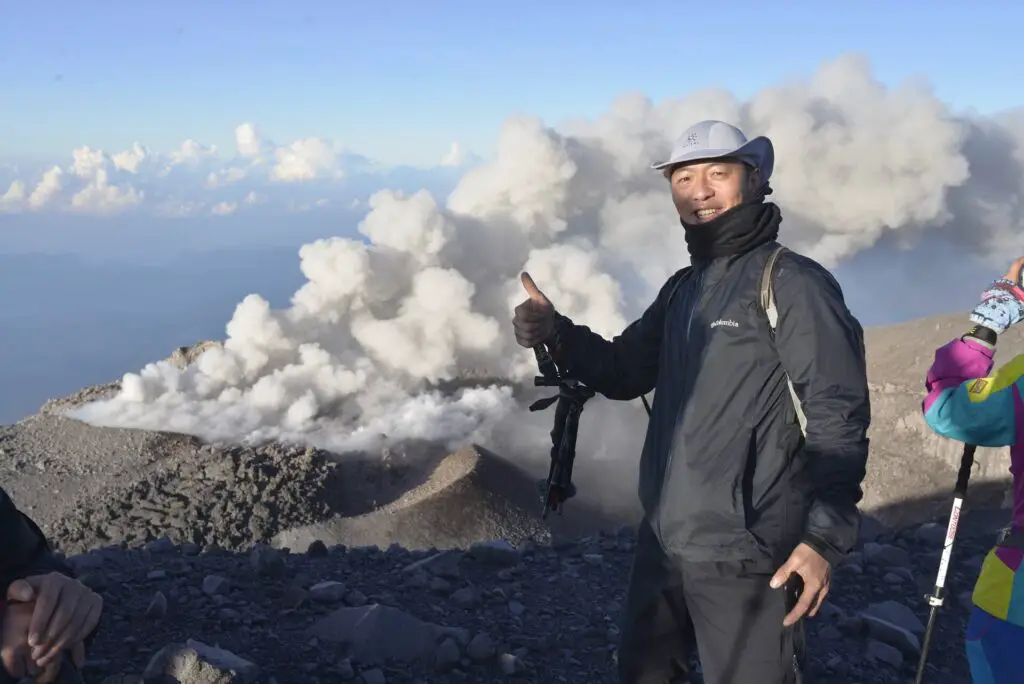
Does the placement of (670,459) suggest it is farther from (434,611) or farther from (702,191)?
(434,611)

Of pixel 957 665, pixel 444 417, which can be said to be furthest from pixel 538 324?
pixel 444 417

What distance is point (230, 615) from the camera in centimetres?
535

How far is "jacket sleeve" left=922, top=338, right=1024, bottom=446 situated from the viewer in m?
2.66

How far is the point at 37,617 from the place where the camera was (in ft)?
5.61

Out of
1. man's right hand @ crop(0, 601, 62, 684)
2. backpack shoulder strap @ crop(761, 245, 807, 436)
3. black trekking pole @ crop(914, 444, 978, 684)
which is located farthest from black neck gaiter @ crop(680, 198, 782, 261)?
man's right hand @ crop(0, 601, 62, 684)

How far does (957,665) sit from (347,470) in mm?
22317

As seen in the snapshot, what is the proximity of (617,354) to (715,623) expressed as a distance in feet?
3.95

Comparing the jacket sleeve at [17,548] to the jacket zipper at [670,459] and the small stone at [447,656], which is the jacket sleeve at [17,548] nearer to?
the jacket zipper at [670,459]

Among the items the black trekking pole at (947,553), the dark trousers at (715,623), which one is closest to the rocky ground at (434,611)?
the black trekking pole at (947,553)

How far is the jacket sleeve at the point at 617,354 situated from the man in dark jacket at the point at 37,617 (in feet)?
7.09

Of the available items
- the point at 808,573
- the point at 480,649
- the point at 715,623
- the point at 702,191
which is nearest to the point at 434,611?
the point at 480,649

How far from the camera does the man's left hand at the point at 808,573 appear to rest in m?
2.41

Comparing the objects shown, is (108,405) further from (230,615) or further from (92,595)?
(92,595)

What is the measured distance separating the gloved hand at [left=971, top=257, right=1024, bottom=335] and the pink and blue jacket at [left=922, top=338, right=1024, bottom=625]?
20 cm
